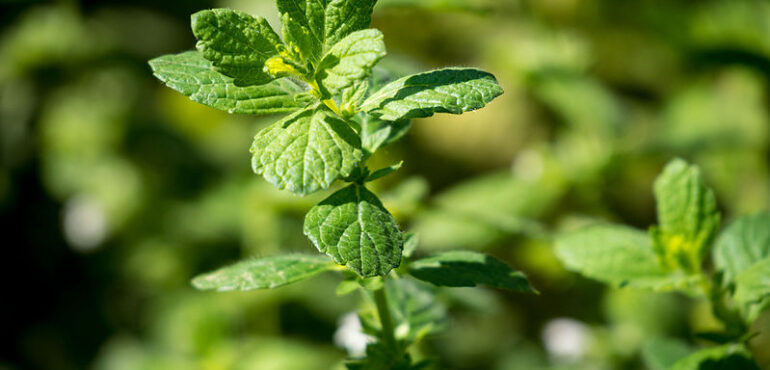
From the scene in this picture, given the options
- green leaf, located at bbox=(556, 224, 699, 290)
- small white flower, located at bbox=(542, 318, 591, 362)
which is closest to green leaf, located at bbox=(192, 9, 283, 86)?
green leaf, located at bbox=(556, 224, 699, 290)

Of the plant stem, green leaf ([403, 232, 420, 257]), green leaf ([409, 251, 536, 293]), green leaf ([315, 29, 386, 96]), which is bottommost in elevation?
the plant stem

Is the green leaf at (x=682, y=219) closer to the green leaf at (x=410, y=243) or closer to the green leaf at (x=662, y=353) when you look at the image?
the green leaf at (x=662, y=353)

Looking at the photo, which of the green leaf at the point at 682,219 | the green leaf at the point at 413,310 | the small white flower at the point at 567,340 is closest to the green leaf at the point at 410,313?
the green leaf at the point at 413,310

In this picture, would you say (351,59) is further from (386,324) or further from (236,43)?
(386,324)

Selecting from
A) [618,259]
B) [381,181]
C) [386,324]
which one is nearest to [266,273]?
[386,324]

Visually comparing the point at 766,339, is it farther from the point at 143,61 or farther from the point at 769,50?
the point at 143,61

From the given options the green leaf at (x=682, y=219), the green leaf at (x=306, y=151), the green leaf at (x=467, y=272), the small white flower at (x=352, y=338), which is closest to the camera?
the green leaf at (x=306, y=151)

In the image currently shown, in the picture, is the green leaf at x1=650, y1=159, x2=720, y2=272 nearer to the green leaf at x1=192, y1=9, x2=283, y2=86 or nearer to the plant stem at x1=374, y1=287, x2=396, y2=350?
the plant stem at x1=374, y1=287, x2=396, y2=350
